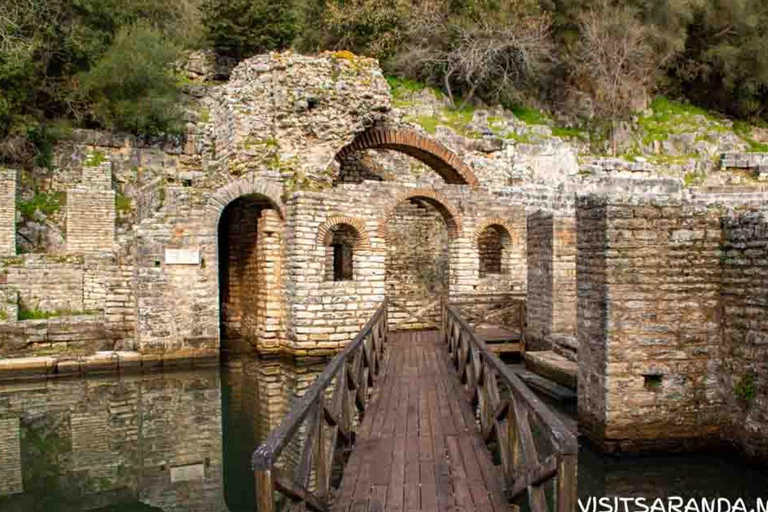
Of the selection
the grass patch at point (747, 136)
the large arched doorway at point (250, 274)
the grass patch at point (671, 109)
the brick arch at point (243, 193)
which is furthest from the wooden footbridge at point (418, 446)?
the grass patch at point (747, 136)

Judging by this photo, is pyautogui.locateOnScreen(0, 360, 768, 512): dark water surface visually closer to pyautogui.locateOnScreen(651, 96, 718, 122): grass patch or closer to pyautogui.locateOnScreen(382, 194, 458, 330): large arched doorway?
pyautogui.locateOnScreen(382, 194, 458, 330): large arched doorway

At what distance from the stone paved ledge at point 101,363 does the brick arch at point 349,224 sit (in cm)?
320

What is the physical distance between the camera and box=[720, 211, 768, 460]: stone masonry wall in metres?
5.30

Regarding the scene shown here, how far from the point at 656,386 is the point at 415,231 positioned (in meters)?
11.0

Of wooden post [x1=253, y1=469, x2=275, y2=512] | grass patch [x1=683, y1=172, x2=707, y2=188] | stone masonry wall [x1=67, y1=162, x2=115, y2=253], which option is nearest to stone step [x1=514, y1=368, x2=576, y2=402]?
wooden post [x1=253, y1=469, x2=275, y2=512]

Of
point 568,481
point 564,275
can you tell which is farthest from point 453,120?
point 568,481

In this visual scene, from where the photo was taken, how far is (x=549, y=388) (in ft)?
26.6

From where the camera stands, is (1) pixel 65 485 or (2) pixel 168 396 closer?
(1) pixel 65 485

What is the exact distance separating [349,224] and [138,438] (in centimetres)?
629

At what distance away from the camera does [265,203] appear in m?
13.4

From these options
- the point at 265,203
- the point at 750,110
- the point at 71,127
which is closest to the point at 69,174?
the point at 71,127

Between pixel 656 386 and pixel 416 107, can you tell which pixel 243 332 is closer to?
pixel 656 386

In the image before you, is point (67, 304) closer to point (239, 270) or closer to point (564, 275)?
point (239, 270)

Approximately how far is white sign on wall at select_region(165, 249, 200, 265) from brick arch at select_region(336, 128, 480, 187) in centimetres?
450
